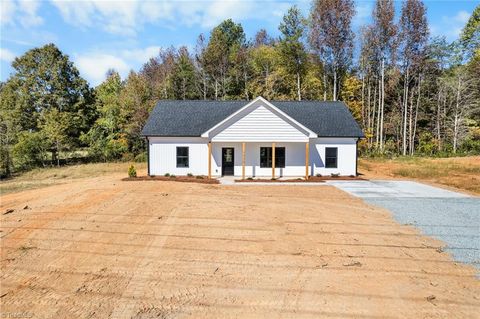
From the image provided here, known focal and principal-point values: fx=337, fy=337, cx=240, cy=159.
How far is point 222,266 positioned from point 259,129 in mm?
13585

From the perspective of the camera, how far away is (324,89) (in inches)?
1457

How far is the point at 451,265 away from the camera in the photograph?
20.8 feet

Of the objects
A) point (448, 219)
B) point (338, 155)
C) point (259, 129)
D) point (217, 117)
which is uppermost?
point (217, 117)

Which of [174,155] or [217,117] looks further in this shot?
[217,117]

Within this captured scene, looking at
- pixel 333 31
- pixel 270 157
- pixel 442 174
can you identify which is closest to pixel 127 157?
pixel 270 157

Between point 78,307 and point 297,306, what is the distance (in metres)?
3.18

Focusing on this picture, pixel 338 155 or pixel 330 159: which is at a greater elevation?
pixel 338 155

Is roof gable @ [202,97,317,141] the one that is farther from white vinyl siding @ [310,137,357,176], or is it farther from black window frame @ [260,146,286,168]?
white vinyl siding @ [310,137,357,176]

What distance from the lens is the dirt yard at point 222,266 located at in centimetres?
488

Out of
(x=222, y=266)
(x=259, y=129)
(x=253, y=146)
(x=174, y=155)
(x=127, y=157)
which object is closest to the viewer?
(x=222, y=266)

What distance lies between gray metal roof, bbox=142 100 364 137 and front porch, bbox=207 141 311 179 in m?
1.65

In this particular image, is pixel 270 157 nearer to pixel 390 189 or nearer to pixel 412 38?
pixel 390 189

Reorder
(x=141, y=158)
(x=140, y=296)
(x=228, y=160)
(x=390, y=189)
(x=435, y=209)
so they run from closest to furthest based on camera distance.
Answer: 1. (x=140, y=296)
2. (x=435, y=209)
3. (x=390, y=189)
4. (x=228, y=160)
5. (x=141, y=158)

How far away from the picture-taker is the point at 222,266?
20.4ft
